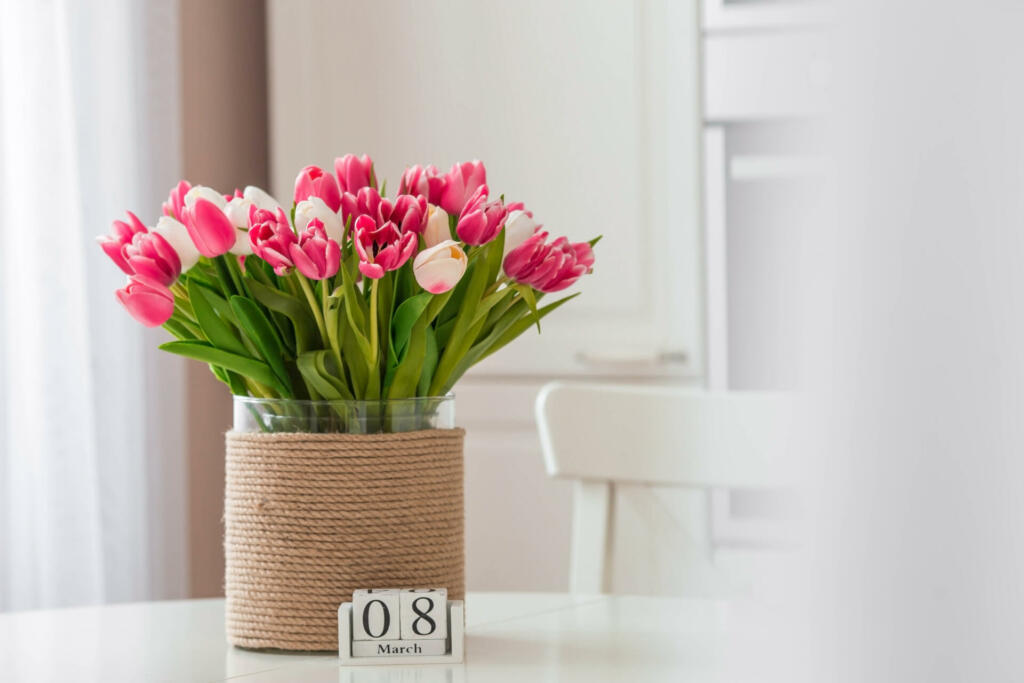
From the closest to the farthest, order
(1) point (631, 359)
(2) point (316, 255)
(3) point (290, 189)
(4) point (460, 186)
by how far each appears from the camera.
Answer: (2) point (316, 255), (4) point (460, 186), (1) point (631, 359), (3) point (290, 189)

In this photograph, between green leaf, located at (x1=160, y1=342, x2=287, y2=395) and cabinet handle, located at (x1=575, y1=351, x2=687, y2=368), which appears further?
cabinet handle, located at (x1=575, y1=351, x2=687, y2=368)

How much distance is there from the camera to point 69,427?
187 centimetres

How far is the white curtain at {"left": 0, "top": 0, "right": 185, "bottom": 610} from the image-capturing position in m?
1.81

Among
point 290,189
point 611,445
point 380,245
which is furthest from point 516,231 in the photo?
point 290,189

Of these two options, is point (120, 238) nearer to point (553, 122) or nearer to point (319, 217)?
point (319, 217)

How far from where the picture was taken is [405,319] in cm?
71

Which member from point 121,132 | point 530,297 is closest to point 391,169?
point 121,132

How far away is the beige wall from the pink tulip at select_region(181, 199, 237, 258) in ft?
5.21

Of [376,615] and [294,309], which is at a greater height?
[294,309]

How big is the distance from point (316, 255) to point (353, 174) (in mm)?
138

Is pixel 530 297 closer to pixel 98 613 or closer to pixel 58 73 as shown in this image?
pixel 98 613

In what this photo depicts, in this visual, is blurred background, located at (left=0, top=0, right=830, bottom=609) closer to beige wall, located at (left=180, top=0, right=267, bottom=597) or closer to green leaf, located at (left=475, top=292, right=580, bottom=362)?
beige wall, located at (left=180, top=0, right=267, bottom=597)

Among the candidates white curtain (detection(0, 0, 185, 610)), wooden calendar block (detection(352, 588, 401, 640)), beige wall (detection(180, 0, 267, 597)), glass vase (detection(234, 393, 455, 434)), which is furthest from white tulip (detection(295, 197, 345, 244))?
beige wall (detection(180, 0, 267, 597))

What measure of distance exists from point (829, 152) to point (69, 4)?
197 centimetres
